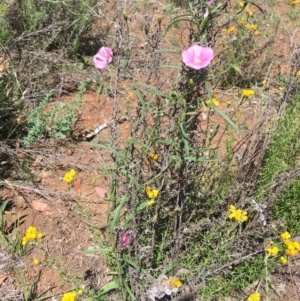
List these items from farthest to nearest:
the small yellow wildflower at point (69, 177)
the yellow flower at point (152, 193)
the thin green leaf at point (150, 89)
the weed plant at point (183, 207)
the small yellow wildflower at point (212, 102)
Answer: the small yellow wildflower at point (69, 177)
the yellow flower at point (152, 193)
the weed plant at point (183, 207)
the thin green leaf at point (150, 89)
the small yellow wildflower at point (212, 102)

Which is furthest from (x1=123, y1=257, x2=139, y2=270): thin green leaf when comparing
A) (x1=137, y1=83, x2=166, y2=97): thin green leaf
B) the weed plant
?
(x1=137, y1=83, x2=166, y2=97): thin green leaf

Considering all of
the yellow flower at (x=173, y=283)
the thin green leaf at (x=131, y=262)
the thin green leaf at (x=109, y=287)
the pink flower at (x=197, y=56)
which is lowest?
the thin green leaf at (x=109, y=287)

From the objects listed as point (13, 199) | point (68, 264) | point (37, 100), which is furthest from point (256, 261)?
point (37, 100)

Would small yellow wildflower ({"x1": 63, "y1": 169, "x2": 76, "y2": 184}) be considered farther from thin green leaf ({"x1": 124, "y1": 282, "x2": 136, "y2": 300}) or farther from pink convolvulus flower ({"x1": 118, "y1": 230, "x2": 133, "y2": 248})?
thin green leaf ({"x1": 124, "y1": 282, "x2": 136, "y2": 300})

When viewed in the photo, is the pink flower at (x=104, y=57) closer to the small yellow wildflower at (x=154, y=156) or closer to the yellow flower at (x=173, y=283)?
the small yellow wildflower at (x=154, y=156)

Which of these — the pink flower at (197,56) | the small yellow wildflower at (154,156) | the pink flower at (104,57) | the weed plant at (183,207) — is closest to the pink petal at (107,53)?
the pink flower at (104,57)

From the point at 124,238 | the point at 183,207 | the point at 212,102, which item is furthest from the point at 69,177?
the point at 212,102

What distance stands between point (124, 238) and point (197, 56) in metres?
0.77

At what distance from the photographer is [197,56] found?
1.42 metres

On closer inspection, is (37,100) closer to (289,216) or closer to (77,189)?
(77,189)

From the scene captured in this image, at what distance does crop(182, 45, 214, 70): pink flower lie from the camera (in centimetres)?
137

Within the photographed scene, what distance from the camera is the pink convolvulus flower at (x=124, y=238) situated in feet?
5.70

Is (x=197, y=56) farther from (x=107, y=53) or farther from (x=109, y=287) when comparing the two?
(x=109, y=287)

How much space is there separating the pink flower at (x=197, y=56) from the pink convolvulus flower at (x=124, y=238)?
74 cm
